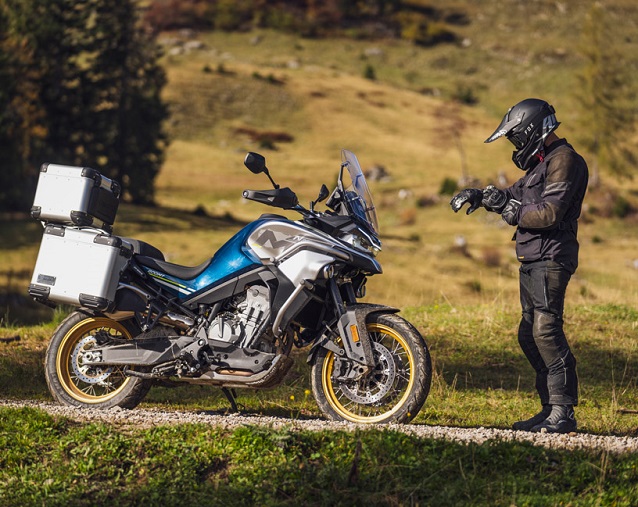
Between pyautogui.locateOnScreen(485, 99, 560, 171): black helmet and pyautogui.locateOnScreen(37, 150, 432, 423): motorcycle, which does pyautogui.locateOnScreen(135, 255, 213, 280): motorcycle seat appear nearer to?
pyautogui.locateOnScreen(37, 150, 432, 423): motorcycle

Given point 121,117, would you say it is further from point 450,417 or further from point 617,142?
point 450,417

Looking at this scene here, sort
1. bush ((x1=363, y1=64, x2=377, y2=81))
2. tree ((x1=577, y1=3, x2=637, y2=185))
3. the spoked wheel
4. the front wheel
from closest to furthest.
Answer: the front wheel < the spoked wheel < tree ((x1=577, y1=3, x2=637, y2=185)) < bush ((x1=363, y1=64, x2=377, y2=81))

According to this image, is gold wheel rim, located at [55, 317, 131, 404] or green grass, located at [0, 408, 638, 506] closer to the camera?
green grass, located at [0, 408, 638, 506]

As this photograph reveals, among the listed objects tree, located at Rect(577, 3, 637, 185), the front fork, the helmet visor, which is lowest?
the front fork

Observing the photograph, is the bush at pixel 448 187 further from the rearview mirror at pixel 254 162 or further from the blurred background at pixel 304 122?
the rearview mirror at pixel 254 162

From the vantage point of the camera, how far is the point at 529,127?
25.3ft

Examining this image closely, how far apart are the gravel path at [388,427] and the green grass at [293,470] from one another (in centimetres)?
16

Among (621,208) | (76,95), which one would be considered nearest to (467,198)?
(76,95)

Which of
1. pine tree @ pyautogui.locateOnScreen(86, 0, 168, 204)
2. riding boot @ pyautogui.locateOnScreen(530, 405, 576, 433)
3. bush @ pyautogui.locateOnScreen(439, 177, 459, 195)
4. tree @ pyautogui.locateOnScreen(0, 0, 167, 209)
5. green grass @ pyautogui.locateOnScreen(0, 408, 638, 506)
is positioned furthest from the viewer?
bush @ pyautogui.locateOnScreen(439, 177, 459, 195)

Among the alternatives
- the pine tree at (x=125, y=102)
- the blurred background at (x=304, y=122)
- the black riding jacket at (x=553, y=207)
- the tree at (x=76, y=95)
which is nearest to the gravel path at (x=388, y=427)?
the black riding jacket at (x=553, y=207)

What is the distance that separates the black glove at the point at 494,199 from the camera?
7.79 metres

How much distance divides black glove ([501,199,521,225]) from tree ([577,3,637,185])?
176 feet

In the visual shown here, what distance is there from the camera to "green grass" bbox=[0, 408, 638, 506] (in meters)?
6.07

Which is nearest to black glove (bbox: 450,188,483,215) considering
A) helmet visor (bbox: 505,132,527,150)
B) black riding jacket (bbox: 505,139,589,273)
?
black riding jacket (bbox: 505,139,589,273)
